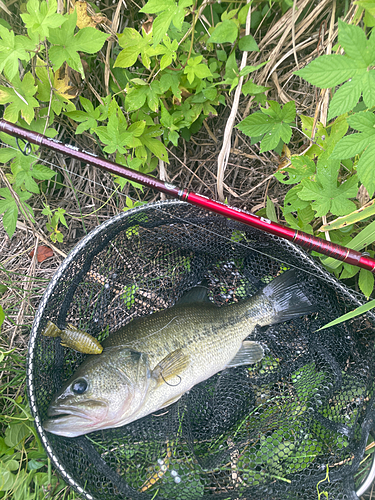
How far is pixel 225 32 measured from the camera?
1.69m

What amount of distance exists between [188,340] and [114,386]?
19.7 inches

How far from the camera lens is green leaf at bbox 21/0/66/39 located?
156cm

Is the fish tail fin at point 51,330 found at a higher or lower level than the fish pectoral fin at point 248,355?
lower

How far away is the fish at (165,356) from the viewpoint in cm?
172

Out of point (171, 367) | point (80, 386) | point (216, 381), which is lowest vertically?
point (216, 381)

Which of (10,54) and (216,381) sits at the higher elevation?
(10,54)

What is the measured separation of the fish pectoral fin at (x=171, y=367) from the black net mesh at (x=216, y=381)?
1.17 feet

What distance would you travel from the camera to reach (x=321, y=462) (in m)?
1.84

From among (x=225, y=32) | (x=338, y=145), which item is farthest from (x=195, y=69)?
(x=338, y=145)

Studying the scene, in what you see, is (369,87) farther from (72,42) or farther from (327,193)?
(72,42)

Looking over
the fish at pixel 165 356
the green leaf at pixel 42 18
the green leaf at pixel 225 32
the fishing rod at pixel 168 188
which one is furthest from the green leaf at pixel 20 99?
the fish at pixel 165 356

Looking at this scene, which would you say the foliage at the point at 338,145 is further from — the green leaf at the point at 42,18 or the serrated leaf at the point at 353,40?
the green leaf at the point at 42,18

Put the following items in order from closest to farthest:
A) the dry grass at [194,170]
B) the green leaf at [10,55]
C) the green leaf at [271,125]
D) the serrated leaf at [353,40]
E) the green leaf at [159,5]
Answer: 1. the serrated leaf at [353,40]
2. the green leaf at [159,5]
3. the green leaf at [10,55]
4. the green leaf at [271,125]
5. the dry grass at [194,170]

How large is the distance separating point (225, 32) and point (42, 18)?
0.93 m
